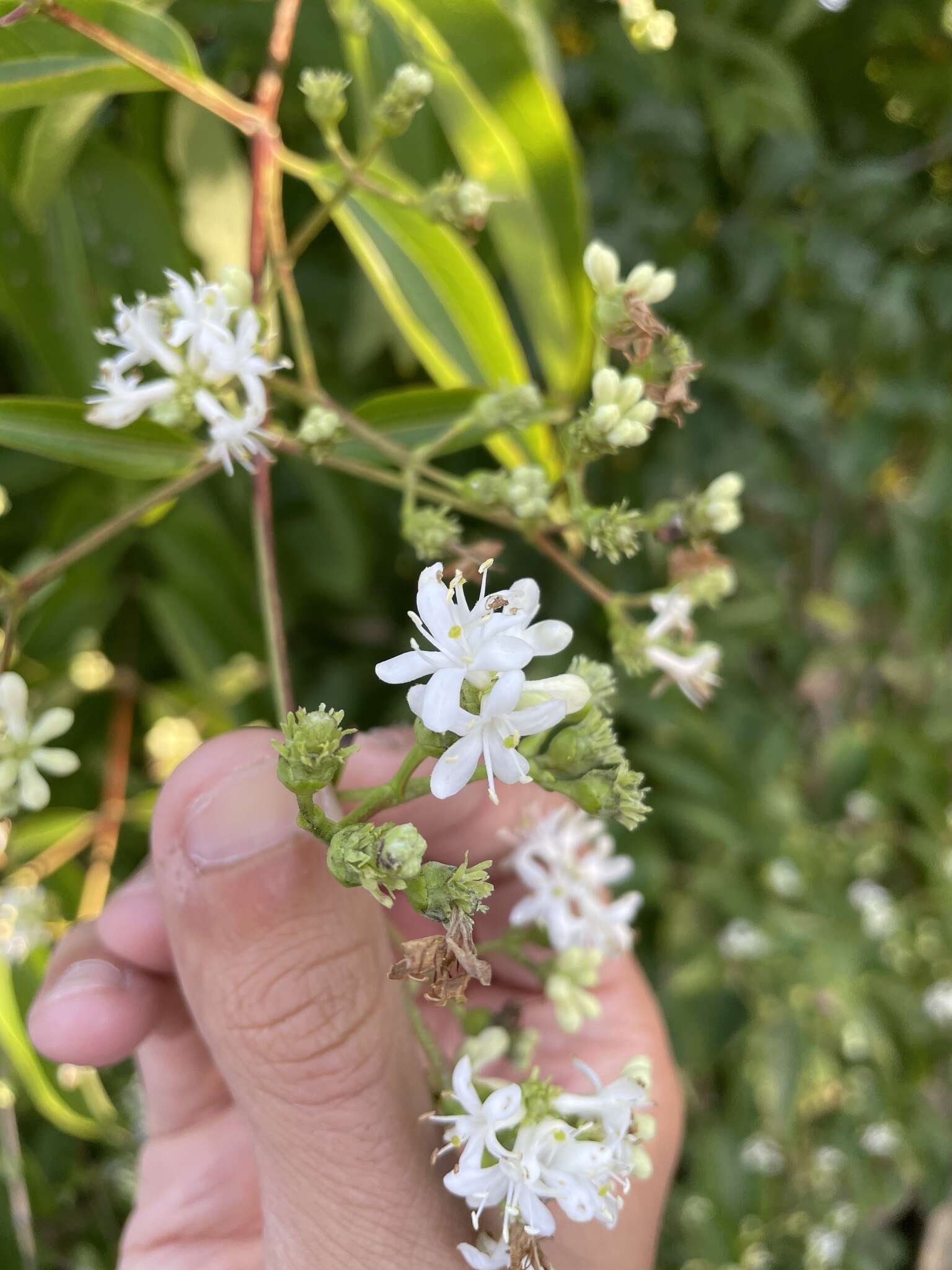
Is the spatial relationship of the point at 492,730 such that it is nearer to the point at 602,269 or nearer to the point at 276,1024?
the point at 276,1024

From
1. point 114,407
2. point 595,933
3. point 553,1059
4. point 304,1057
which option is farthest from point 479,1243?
point 114,407

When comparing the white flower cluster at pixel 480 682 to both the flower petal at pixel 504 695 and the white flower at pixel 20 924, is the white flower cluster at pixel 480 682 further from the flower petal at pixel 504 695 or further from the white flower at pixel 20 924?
the white flower at pixel 20 924

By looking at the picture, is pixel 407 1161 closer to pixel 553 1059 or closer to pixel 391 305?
pixel 553 1059

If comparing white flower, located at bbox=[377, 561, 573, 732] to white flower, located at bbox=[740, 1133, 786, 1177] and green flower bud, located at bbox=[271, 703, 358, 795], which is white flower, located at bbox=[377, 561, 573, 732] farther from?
white flower, located at bbox=[740, 1133, 786, 1177]

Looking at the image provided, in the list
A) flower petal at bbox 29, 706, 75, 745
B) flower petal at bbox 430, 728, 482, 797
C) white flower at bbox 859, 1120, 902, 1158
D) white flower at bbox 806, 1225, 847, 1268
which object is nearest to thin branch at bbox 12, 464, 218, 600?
flower petal at bbox 29, 706, 75, 745

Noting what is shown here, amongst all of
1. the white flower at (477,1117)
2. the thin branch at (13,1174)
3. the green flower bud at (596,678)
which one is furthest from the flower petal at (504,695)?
the thin branch at (13,1174)
